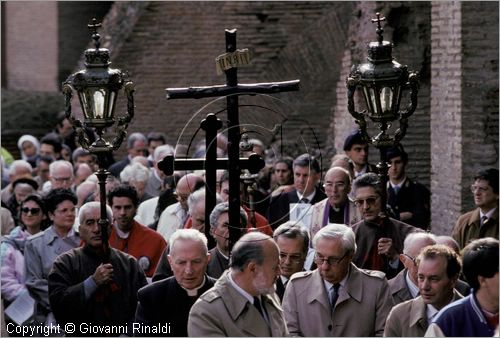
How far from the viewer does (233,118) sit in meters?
11.0

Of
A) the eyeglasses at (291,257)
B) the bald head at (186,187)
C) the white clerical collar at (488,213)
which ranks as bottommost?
the eyeglasses at (291,257)

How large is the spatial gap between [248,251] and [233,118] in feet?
7.39

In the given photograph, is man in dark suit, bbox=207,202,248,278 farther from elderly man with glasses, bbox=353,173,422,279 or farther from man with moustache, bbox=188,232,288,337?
man with moustache, bbox=188,232,288,337

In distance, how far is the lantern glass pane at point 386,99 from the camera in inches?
441

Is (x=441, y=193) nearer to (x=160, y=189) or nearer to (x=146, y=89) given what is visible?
(x=160, y=189)

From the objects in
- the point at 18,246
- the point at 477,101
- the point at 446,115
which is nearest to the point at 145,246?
the point at 18,246

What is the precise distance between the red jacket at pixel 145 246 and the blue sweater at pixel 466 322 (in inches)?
167

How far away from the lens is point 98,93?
11.2 meters

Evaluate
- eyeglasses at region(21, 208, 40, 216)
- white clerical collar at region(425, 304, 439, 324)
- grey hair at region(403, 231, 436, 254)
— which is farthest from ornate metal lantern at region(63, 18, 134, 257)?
eyeglasses at region(21, 208, 40, 216)

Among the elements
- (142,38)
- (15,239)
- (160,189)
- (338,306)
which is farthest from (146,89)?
(338,306)

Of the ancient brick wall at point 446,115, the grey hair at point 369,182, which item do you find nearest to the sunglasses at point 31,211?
the grey hair at point 369,182

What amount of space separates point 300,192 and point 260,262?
6.04 metres

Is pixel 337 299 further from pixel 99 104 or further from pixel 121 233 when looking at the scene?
pixel 121 233

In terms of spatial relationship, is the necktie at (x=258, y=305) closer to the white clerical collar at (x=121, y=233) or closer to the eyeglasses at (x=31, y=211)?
the white clerical collar at (x=121, y=233)
